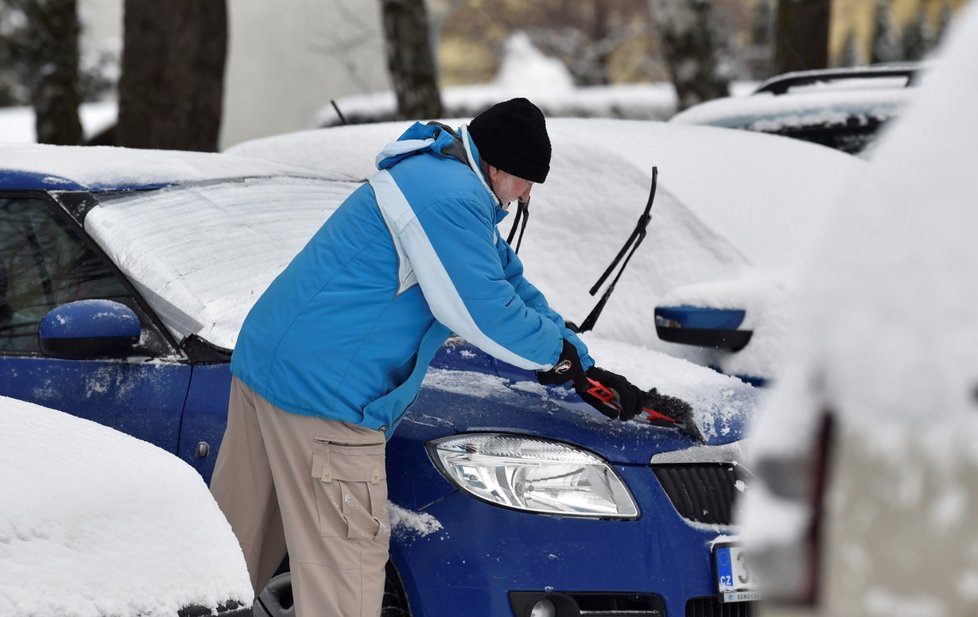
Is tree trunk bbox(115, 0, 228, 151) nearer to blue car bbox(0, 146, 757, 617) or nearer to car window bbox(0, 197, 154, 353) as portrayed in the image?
blue car bbox(0, 146, 757, 617)

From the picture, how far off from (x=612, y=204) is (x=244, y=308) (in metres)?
1.68

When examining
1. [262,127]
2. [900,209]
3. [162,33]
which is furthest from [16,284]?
[262,127]

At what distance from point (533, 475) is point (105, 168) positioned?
1619 millimetres

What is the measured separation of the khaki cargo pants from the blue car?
0.35 ft

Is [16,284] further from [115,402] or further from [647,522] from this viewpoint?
[647,522]

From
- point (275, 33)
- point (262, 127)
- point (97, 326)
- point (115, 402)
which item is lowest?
point (262, 127)

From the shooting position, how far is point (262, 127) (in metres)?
22.8

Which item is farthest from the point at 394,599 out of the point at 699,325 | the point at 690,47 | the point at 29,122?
the point at 29,122

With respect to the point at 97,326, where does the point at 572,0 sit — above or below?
below

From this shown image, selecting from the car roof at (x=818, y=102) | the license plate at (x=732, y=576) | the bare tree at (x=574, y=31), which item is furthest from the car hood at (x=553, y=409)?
the bare tree at (x=574, y=31)

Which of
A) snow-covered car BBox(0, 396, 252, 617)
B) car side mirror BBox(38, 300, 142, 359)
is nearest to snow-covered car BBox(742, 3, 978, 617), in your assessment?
snow-covered car BBox(0, 396, 252, 617)

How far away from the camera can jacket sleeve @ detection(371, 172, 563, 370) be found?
119 inches

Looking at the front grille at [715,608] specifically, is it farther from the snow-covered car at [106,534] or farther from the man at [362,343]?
the snow-covered car at [106,534]

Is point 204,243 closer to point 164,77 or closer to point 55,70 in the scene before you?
point 164,77
